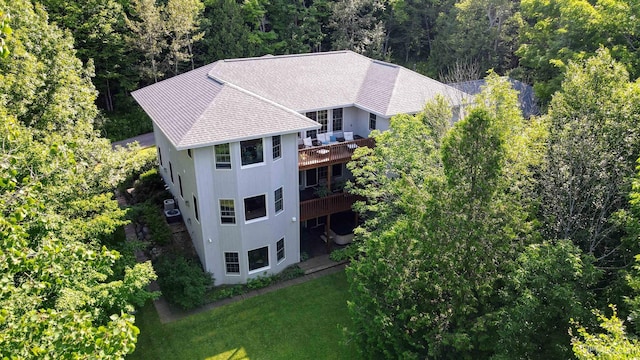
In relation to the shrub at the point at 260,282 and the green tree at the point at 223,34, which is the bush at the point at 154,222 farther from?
the green tree at the point at 223,34

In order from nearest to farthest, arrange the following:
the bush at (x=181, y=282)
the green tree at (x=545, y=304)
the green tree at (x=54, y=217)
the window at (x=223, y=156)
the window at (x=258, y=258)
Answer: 1. the green tree at (x=54, y=217)
2. the green tree at (x=545, y=304)
3. the window at (x=223, y=156)
4. the bush at (x=181, y=282)
5. the window at (x=258, y=258)

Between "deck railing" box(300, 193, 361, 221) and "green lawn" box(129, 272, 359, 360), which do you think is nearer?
"green lawn" box(129, 272, 359, 360)

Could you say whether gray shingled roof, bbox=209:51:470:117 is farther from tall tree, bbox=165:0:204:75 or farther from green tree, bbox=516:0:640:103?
tall tree, bbox=165:0:204:75

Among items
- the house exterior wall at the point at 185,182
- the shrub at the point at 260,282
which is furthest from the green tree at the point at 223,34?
the shrub at the point at 260,282

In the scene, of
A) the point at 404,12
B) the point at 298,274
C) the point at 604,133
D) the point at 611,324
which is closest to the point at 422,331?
the point at 611,324

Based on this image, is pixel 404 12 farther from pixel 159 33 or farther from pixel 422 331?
pixel 422 331

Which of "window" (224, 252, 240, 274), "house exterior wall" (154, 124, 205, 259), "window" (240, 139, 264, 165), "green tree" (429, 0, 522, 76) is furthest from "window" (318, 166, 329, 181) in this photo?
"green tree" (429, 0, 522, 76)
